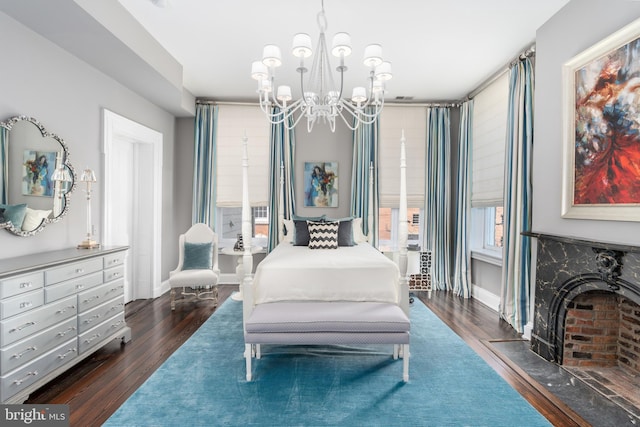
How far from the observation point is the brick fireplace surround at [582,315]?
7.88 feet

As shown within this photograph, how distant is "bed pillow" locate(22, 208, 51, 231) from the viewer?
8.11ft

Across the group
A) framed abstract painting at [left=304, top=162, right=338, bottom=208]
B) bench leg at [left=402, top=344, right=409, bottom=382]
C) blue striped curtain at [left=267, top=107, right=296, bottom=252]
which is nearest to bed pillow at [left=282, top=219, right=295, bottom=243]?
blue striped curtain at [left=267, top=107, right=296, bottom=252]

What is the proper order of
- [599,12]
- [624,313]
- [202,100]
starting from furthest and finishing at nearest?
[202,100]
[624,313]
[599,12]

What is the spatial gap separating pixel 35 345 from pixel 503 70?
4.91 metres

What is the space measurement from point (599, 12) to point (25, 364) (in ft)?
14.4

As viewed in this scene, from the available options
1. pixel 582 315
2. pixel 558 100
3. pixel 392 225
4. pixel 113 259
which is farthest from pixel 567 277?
pixel 113 259

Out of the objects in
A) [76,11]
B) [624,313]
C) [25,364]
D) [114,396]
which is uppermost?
[76,11]

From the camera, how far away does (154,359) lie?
2.73 metres

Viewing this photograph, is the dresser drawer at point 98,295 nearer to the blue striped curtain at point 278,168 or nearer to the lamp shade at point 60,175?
the lamp shade at point 60,175

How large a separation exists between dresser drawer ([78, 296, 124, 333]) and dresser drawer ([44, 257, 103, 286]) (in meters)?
0.31

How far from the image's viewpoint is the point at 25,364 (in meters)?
2.04

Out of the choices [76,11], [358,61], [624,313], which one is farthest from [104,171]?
[624,313]

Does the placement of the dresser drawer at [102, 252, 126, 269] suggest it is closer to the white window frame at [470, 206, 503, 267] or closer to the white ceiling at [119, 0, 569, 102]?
the white ceiling at [119, 0, 569, 102]

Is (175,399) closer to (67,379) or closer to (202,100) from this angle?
(67,379)
